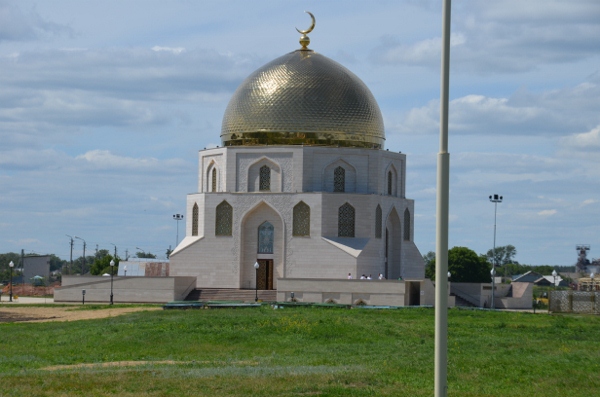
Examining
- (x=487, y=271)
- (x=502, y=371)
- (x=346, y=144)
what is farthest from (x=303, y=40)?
(x=502, y=371)

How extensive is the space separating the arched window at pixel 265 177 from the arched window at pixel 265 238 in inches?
69.7

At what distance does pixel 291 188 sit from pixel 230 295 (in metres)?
6.02

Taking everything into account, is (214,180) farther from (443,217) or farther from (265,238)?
(443,217)

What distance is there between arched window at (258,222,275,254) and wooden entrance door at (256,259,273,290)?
484mm

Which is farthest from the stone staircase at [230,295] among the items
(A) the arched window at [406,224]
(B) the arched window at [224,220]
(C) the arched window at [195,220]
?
(A) the arched window at [406,224]

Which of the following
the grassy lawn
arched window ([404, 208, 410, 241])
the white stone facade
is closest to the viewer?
the grassy lawn

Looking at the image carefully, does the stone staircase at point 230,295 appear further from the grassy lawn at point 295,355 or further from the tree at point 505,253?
the tree at point 505,253

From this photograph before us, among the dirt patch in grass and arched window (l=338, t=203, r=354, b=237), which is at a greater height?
arched window (l=338, t=203, r=354, b=237)

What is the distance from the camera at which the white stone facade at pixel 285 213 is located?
46.3 meters

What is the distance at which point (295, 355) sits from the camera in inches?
840

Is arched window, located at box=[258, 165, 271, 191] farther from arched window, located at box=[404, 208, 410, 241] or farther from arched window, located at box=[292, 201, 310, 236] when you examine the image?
arched window, located at box=[404, 208, 410, 241]

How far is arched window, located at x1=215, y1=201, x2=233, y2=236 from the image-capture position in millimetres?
47625

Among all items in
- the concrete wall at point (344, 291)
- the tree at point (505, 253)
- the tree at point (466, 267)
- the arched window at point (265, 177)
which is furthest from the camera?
the tree at point (505, 253)

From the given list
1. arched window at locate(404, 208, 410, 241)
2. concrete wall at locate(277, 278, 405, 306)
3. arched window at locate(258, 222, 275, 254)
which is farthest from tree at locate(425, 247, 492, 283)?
concrete wall at locate(277, 278, 405, 306)
